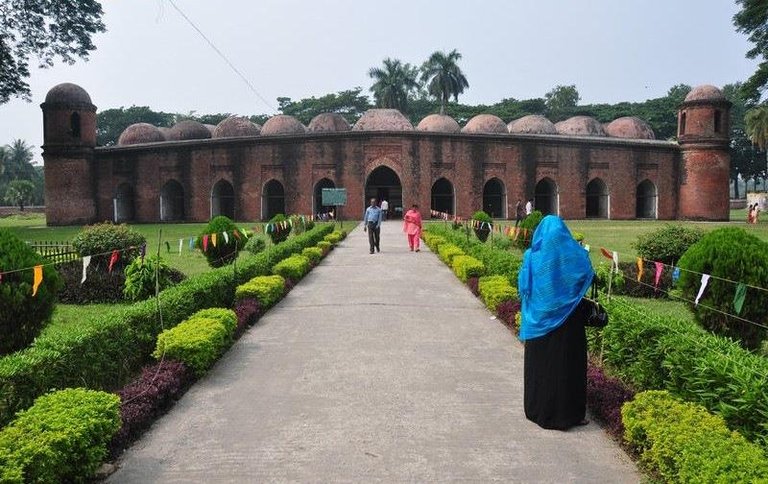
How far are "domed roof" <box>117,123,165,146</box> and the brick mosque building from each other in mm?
4015

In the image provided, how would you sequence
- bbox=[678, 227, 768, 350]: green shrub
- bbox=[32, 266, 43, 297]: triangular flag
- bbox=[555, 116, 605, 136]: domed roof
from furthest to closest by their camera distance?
1. bbox=[555, 116, 605, 136]: domed roof
2. bbox=[678, 227, 768, 350]: green shrub
3. bbox=[32, 266, 43, 297]: triangular flag

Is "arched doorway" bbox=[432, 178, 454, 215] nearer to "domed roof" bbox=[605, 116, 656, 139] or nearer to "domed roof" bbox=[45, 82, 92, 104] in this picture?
"domed roof" bbox=[605, 116, 656, 139]

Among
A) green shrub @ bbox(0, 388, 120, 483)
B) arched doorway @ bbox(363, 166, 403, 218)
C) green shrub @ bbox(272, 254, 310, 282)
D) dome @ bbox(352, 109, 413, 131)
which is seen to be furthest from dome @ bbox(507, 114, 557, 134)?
green shrub @ bbox(0, 388, 120, 483)

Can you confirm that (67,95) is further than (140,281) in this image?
Yes

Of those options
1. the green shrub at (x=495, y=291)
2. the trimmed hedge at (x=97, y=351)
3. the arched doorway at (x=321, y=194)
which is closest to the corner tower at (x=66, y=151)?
the arched doorway at (x=321, y=194)

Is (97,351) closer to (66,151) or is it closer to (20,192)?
(66,151)

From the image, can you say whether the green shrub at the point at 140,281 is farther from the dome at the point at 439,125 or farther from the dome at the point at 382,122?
the dome at the point at 439,125

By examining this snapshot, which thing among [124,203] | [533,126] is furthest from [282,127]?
[533,126]

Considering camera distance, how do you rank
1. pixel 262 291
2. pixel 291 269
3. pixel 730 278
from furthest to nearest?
pixel 291 269, pixel 262 291, pixel 730 278

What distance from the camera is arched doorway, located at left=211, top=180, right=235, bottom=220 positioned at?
1255 inches

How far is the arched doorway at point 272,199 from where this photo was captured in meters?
31.6

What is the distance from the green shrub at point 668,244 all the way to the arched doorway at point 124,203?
28.4 m

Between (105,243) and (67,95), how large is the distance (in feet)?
77.6

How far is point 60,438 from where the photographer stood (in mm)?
2984
